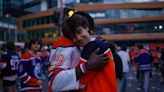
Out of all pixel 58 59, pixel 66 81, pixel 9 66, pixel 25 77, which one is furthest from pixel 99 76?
pixel 9 66

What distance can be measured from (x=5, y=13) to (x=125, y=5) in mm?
30652

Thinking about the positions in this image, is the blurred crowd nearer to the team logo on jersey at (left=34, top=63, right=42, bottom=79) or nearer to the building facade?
the team logo on jersey at (left=34, top=63, right=42, bottom=79)

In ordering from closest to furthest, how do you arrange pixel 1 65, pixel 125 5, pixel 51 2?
1. pixel 1 65
2. pixel 125 5
3. pixel 51 2

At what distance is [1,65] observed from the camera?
9.83m

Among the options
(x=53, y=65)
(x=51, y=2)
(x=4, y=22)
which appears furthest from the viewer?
(x=51, y=2)

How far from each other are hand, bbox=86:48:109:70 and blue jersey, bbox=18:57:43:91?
12.9ft

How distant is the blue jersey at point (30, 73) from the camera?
6766mm

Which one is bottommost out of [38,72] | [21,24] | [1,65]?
[21,24]

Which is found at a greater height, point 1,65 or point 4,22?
point 1,65

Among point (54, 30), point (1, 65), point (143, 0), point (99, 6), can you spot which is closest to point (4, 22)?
point (54, 30)

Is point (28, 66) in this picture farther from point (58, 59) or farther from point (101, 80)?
point (101, 80)

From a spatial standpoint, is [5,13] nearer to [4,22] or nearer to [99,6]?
[4,22]

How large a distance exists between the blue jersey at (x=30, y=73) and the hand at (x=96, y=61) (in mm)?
3922

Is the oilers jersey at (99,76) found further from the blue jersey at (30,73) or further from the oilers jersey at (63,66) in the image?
the blue jersey at (30,73)
